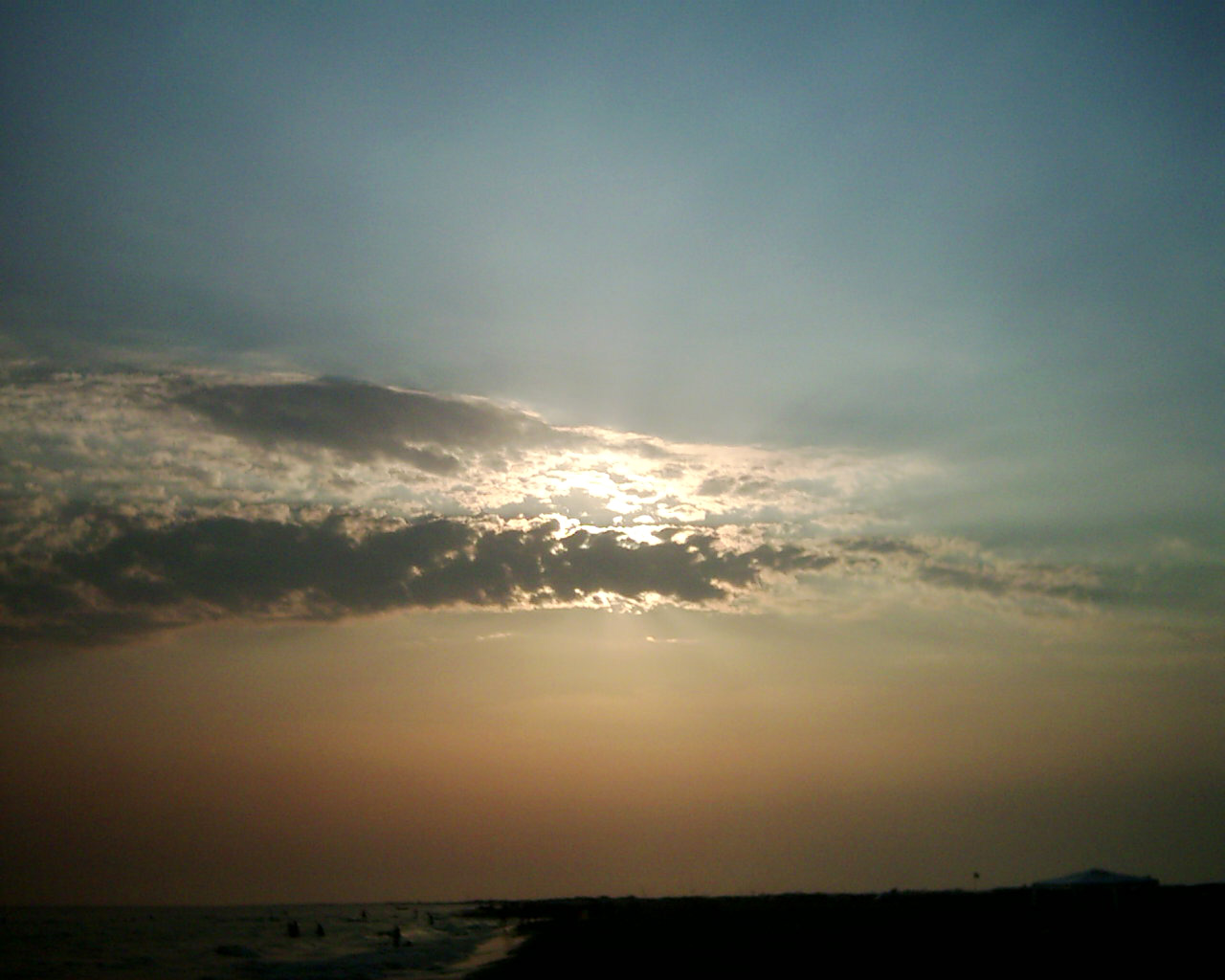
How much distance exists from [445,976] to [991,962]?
85.4ft

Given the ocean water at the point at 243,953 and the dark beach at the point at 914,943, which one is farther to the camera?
the ocean water at the point at 243,953

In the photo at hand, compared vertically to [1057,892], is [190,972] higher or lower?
lower

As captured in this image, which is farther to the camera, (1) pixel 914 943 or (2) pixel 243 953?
(2) pixel 243 953

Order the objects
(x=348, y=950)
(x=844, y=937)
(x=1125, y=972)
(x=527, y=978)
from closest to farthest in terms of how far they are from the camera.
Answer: (x=1125, y=972), (x=527, y=978), (x=844, y=937), (x=348, y=950)

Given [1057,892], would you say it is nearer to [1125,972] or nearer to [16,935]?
[1125,972]

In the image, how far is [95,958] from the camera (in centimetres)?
5688

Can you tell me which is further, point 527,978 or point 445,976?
point 445,976

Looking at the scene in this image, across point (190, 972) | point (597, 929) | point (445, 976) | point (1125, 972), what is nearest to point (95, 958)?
point (190, 972)

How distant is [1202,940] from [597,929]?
43.4 metres

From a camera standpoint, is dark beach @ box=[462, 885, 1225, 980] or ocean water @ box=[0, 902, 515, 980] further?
ocean water @ box=[0, 902, 515, 980]

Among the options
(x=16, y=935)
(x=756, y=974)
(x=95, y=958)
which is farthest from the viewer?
(x=16, y=935)

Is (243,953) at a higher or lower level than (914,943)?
higher

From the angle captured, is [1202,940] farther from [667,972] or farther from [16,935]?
[16,935]

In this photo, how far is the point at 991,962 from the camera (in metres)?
30.3
